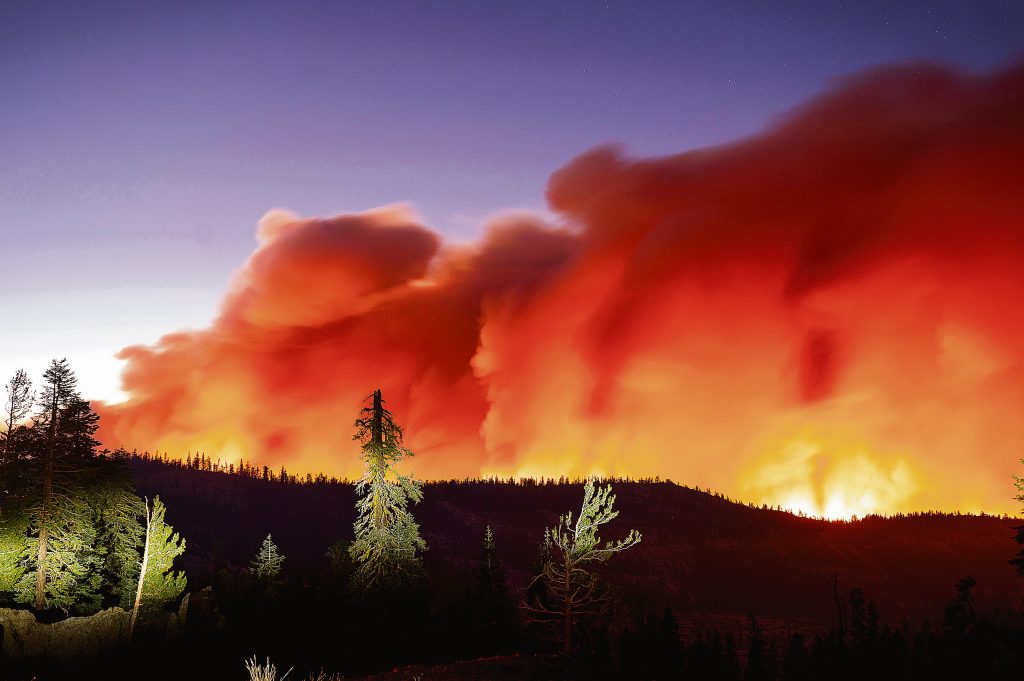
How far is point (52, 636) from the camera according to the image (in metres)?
32.8

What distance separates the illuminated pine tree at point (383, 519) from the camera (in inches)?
1518

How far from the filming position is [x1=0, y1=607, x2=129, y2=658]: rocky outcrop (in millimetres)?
31953

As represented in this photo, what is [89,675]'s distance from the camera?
110 feet

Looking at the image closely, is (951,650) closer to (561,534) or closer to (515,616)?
(515,616)

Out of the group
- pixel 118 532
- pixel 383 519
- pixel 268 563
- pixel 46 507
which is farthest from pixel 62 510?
pixel 268 563

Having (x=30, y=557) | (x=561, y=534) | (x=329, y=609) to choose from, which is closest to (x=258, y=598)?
(x=329, y=609)

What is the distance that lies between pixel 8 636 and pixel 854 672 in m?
102

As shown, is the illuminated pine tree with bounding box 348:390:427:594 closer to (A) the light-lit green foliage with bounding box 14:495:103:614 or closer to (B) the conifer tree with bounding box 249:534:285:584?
(A) the light-lit green foliage with bounding box 14:495:103:614

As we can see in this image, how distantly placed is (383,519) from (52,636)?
14.8 meters

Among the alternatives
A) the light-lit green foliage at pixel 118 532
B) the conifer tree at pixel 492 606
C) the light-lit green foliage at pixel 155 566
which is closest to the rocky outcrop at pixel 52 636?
the light-lit green foliage at pixel 155 566

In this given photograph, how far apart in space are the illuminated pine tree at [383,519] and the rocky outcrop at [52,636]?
11.6 metres

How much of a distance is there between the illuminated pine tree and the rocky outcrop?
456 inches

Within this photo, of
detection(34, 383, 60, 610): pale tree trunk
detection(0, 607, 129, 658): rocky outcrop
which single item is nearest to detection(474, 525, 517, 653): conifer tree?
detection(0, 607, 129, 658): rocky outcrop

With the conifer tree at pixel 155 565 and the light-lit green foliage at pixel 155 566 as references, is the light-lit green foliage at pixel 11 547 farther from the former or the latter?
the light-lit green foliage at pixel 155 566
